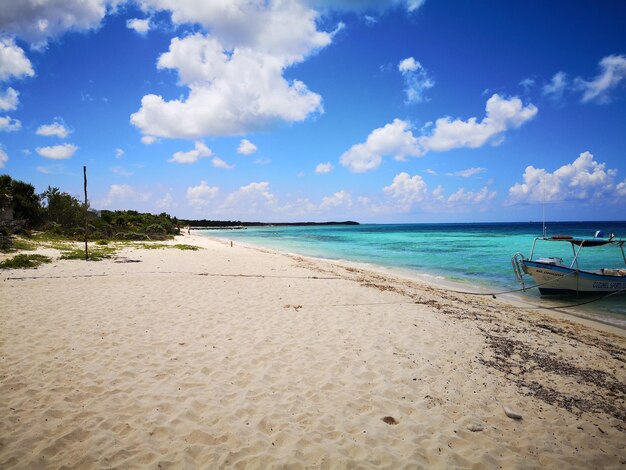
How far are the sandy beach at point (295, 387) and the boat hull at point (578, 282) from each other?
526cm

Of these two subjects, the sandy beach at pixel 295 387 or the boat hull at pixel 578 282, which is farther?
the boat hull at pixel 578 282

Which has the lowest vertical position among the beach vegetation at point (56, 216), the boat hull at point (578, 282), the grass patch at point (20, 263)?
the boat hull at point (578, 282)

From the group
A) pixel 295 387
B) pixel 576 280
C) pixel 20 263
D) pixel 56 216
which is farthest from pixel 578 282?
pixel 56 216

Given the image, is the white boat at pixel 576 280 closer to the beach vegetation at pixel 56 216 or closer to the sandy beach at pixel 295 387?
the sandy beach at pixel 295 387

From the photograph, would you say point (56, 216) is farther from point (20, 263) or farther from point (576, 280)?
point (576, 280)

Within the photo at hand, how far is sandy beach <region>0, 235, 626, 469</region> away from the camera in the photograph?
3820mm

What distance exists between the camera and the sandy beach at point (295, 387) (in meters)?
3.82

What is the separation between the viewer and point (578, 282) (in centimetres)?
1439

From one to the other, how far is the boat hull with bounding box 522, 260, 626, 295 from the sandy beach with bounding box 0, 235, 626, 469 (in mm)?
5255

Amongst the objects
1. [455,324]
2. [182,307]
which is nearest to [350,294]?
[455,324]

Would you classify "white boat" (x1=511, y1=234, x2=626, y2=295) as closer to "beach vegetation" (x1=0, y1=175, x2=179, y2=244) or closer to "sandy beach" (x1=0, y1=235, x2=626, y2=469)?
"sandy beach" (x1=0, y1=235, x2=626, y2=469)

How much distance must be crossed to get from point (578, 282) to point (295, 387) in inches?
616

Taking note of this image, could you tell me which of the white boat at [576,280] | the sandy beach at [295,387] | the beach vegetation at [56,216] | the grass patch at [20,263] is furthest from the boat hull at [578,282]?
the beach vegetation at [56,216]

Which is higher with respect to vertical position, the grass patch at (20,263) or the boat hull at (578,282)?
the grass patch at (20,263)
